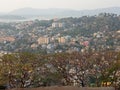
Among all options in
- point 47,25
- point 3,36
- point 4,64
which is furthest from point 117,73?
point 47,25

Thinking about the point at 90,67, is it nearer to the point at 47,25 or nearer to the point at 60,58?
the point at 60,58

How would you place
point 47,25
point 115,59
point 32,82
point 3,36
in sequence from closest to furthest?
point 32,82 → point 115,59 → point 3,36 → point 47,25

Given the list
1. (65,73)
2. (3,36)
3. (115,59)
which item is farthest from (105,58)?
(3,36)

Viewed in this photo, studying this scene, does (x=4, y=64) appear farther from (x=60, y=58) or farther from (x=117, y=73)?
(x=117, y=73)

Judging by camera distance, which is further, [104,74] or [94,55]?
[94,55]

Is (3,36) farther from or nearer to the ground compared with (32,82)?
nearer to the ground

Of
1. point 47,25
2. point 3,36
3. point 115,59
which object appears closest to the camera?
point 115,59

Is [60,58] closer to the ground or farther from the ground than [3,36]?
farther from the ground

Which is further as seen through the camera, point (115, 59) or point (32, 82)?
point (115, 59)

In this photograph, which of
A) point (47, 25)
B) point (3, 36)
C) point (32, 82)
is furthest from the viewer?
point (47, 25)
